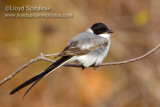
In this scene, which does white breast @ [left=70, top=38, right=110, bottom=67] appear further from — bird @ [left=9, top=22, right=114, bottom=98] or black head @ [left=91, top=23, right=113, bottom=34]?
black head @ [left=91, top=23, right=113, bottom=34]

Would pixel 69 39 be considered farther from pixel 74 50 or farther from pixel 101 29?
pixel 74 50

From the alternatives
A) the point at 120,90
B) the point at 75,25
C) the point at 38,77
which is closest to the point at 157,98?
the point at 120,90

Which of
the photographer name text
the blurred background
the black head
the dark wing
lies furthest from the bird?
the photographer name text

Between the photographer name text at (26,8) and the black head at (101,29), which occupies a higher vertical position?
the photographer name text at (26,8)

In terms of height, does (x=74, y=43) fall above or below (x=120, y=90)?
above

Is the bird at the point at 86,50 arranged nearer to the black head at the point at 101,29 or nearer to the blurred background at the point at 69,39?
the black head at the point at 101,29

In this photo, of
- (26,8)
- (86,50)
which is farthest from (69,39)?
(86,50)

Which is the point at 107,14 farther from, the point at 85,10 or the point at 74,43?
the point at 74,43

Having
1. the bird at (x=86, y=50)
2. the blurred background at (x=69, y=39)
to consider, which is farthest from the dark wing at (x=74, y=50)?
the blurred background at (x=69, y=39)
